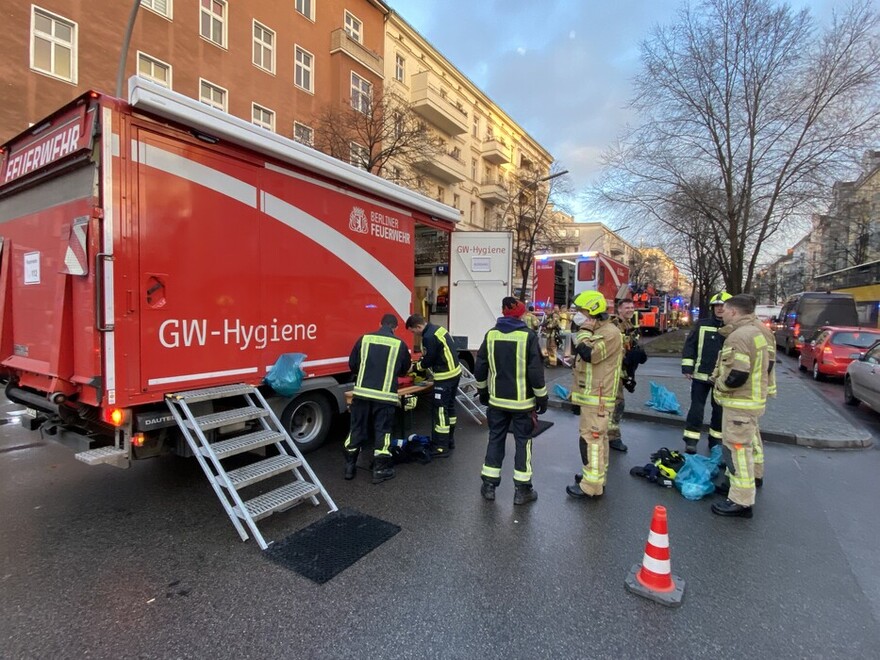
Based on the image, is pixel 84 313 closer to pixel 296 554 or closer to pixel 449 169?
pixel 296 554

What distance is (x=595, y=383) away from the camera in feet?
13.3

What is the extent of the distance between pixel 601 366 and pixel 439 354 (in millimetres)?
1868

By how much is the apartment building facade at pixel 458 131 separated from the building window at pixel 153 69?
9.49 metres

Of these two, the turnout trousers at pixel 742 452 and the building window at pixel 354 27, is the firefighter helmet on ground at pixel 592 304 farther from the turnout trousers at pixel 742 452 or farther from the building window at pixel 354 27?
the building window at pixel 354 27

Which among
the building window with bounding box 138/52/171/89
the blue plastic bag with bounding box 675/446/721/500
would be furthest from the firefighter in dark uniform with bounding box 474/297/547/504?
the building window with bounding box 138/52/171/89

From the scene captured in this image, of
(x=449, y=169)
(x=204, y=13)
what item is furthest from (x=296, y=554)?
(x=449, y=169)

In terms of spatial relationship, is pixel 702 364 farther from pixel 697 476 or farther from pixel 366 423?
pixel 366 423

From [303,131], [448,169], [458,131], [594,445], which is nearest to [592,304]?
[594,445]

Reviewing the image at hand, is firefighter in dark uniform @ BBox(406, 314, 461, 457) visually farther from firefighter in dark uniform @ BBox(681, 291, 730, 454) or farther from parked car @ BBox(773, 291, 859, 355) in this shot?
parked car @ BBox(773, 291, 859, 355)

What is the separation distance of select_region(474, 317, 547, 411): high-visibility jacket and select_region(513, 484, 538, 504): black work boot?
711 millimetres

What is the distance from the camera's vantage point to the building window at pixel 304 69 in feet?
63.2

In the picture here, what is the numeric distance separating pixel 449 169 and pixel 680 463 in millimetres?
26275

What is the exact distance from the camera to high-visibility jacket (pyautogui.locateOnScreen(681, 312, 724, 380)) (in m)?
→ 5.18

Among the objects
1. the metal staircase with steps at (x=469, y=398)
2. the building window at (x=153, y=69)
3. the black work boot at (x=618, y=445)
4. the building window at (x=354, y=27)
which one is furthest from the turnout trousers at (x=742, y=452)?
the building window at (x=354, y=27)
